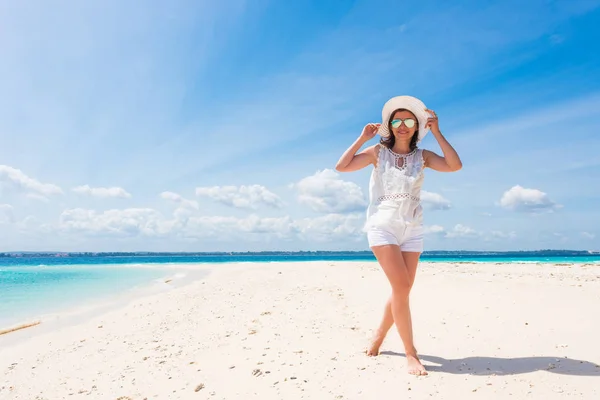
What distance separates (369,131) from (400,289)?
168cm

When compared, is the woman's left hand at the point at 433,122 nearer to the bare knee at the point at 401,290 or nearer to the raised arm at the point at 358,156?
the raised arm at the point at 358,156

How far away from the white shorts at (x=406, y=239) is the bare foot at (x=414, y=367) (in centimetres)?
110

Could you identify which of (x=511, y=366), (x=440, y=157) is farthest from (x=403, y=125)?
(x=511, y=366)

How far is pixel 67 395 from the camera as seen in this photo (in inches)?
184

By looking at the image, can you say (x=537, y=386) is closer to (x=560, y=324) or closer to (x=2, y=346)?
(x=560, y=324)

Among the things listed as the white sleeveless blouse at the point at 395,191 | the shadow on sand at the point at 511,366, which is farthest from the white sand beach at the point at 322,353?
the white sleeveless blouse at the point at 395,191

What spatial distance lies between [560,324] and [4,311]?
1438 cm

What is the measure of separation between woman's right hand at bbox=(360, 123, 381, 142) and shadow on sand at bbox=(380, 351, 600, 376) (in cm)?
249

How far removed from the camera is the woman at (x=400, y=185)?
4250 mm

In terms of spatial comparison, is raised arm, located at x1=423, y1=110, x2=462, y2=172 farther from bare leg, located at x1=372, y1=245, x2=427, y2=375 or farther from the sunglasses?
bare leg, located at x1=372, y1=245, x2=427, y2=375

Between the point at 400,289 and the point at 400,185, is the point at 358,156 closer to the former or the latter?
the point at 400,185

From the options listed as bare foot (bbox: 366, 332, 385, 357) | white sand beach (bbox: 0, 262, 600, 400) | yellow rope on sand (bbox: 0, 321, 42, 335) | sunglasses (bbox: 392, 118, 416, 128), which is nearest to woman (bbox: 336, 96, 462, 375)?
sunglasses (bbox: 392, 118, 416, 128)

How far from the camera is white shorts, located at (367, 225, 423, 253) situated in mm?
4262

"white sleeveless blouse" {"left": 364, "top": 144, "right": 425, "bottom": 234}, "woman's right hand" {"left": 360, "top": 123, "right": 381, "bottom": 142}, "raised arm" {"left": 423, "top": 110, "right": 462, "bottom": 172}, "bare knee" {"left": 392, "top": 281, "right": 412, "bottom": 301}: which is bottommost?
"bare knee" {"left": 392, "top": 281, "right": 412, "bottom": 301}
